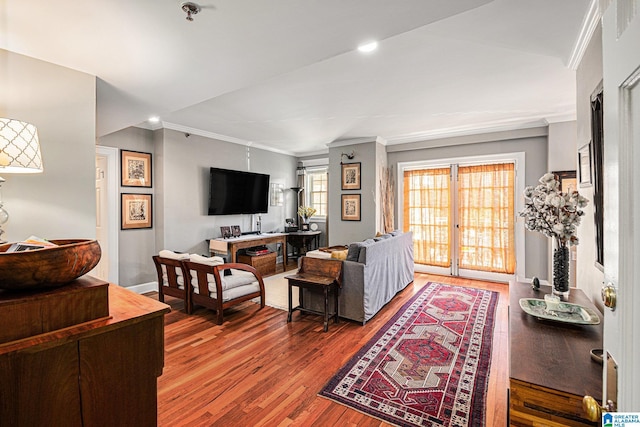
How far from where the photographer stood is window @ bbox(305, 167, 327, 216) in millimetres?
7078

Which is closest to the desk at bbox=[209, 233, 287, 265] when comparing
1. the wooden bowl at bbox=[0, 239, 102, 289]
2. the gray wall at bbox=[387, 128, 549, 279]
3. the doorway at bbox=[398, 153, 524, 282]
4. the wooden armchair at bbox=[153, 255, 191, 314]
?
the wooden armchair at bbox=[153, 255, 191, 314]

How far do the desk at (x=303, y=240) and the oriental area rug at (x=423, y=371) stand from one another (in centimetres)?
323

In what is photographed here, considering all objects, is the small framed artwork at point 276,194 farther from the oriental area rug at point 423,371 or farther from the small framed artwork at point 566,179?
the small framed artwork at point 566,179

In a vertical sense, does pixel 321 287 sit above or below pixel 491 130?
below

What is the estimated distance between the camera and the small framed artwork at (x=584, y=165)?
77.7 inches

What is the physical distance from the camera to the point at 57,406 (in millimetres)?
860

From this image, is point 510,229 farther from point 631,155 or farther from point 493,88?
point 631,155

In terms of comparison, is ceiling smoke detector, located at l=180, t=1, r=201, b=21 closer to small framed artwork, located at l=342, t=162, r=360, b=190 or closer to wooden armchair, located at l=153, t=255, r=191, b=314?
wooden armchair, located at l=153, t=255, r=191, b=314

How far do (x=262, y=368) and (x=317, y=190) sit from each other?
5133 millimetres

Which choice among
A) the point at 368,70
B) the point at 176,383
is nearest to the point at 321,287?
the point at 176,383

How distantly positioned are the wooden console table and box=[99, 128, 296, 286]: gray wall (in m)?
4.66

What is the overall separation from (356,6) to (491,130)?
4.55 meters

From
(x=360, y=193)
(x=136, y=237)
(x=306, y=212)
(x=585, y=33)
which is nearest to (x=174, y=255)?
(x=136, y=237)

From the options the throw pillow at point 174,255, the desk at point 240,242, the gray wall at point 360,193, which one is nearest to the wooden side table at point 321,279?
the throw pillow at point 174,255
